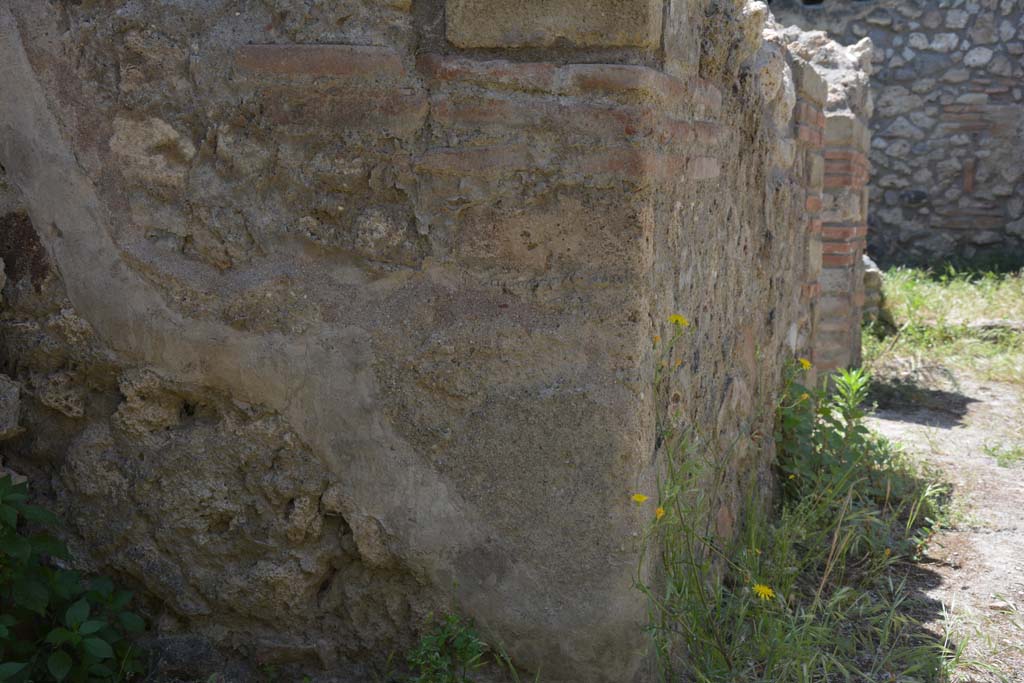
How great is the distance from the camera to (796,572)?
8.07 feet

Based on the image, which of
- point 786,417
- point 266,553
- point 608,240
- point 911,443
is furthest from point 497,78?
point 911,443

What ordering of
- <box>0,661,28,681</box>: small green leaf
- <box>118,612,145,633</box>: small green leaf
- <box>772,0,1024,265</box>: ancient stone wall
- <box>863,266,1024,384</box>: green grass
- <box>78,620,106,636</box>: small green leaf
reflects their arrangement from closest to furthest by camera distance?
<box>0,661,28,681</box>: small green leaf
<box>78,620,106,636</box>: small green leaf
<box>118,612,145,633</box>: small green leaf
<box>863,266,1024,384</box>: green grass
<box>772,0,1024,265</box>: ancient stone wall

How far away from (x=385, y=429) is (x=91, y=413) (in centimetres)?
60

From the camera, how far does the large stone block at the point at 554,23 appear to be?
1738mm

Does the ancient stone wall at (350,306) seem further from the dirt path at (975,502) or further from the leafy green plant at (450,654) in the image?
the dirt path at (975,502)

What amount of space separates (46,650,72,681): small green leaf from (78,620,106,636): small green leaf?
0.05 m

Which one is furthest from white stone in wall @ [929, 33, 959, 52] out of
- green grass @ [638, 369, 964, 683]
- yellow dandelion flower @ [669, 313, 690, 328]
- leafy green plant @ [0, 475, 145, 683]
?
leafy green plant @ [0, 475, 145, 683]

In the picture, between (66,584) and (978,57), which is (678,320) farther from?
(978,57)

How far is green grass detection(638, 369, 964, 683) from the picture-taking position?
6.59 feet

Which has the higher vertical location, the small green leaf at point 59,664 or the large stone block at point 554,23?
the large stone block at point 554,23

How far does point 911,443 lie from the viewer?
164 inches

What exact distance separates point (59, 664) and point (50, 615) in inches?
5.9

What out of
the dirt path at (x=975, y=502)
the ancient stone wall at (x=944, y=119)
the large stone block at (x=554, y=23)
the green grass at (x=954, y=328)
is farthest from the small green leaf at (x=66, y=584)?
the ancient stone wall at (x=944, y=119)

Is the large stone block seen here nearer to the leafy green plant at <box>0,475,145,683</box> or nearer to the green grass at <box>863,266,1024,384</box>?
the leafy green plant at <box>0,475,145,683</box>
